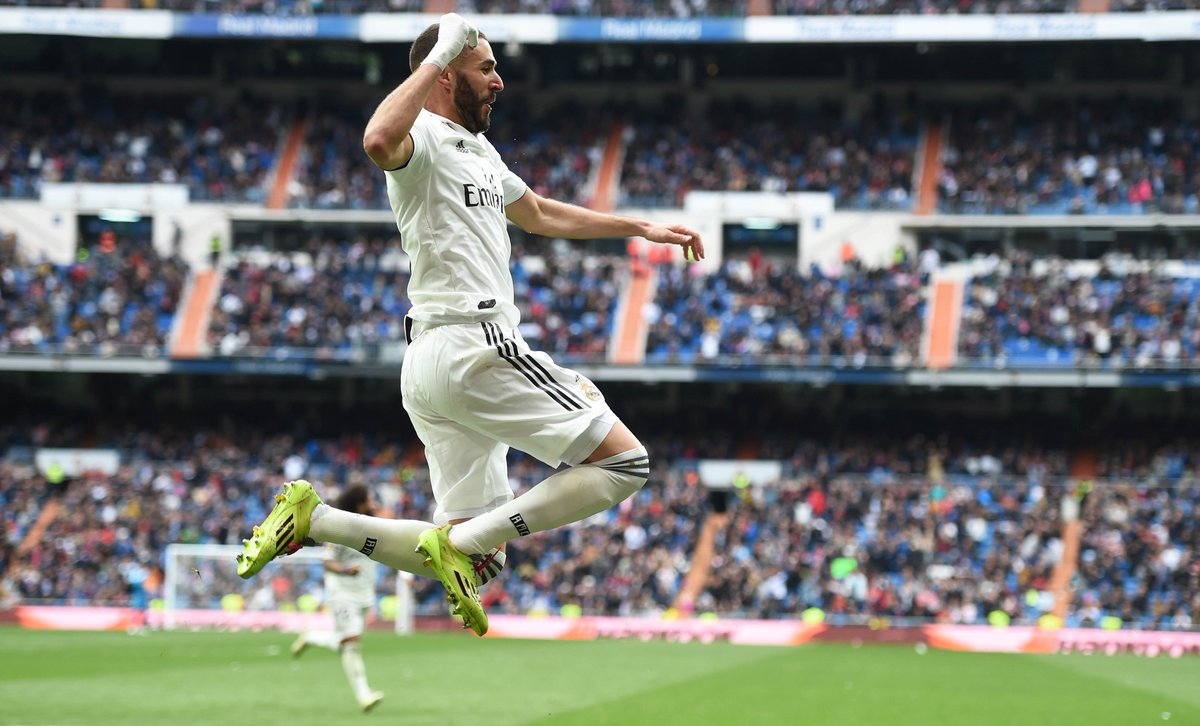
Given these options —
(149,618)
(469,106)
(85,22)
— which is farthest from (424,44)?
(85,22)

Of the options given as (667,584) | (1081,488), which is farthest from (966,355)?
(667,584)

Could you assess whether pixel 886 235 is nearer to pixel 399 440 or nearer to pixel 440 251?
pixel 399 440

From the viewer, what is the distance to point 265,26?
41469 millimetres

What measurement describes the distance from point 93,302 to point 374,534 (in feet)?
112

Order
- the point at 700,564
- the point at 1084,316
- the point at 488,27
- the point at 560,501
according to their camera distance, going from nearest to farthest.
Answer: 1. the point at 560,501
2. the point at 700,564
3. the point at 1084,316
4. the point at 488,27

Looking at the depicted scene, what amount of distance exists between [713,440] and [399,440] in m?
8.52

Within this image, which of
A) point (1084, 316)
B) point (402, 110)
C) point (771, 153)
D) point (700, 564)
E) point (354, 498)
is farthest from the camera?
point (771, 153)

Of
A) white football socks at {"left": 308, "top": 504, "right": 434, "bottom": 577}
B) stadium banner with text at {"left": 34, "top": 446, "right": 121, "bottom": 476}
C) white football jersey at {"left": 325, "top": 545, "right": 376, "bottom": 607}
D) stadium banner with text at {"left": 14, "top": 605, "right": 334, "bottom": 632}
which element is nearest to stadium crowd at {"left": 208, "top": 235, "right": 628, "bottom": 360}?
stadium banner with text at {"left": 34, "top": 446, "right": 121, "bottom": 476}

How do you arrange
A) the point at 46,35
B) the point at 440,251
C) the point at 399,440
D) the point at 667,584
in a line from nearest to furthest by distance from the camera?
the point at 440,251, the point at 667,584, the point at 399,440, the point at 46,35

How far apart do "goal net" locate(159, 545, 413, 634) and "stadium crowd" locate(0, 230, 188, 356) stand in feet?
28.0

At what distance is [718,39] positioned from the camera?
1606 inches

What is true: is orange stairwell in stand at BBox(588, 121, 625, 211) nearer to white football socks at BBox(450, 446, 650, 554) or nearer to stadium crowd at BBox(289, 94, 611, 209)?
stadium crowd at BBox(289, 94, 611, 209)

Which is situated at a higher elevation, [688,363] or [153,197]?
[153,197]

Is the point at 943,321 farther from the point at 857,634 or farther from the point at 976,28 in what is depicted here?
the point at 857,634
